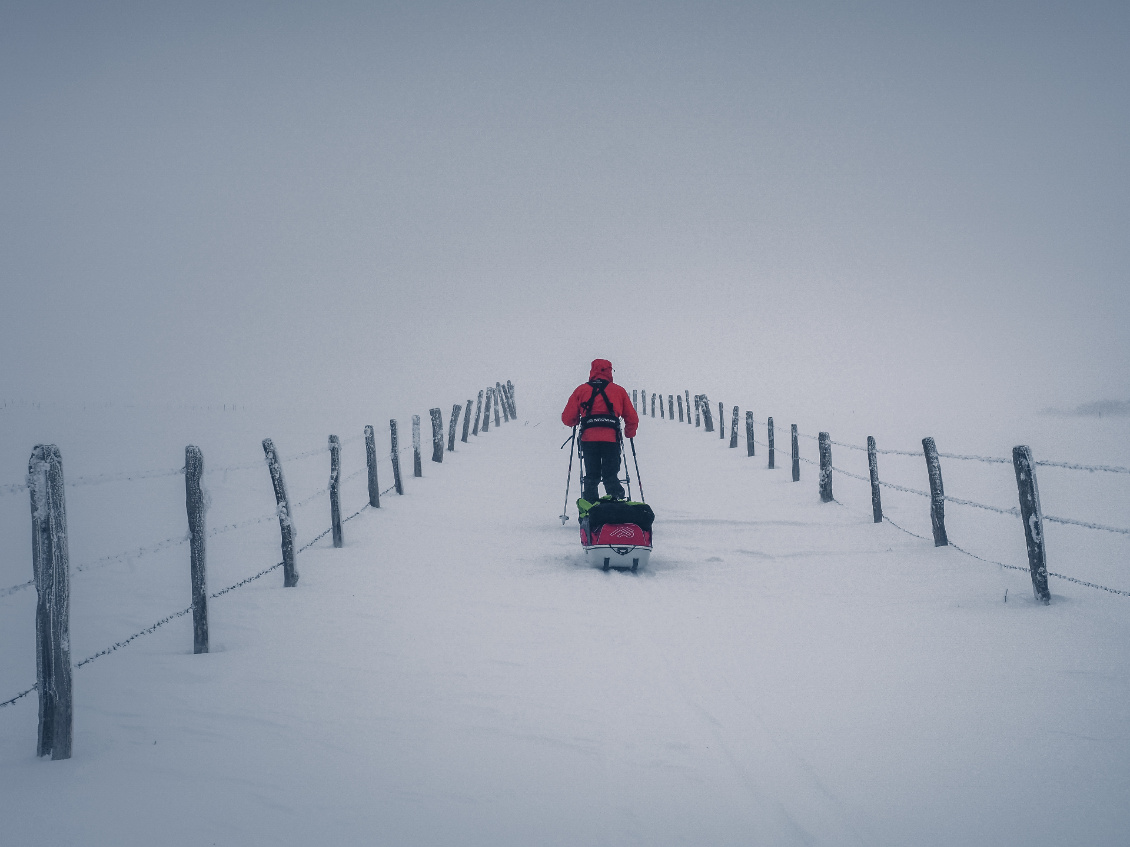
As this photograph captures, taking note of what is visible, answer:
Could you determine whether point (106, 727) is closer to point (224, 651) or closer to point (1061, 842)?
point (224, 651)

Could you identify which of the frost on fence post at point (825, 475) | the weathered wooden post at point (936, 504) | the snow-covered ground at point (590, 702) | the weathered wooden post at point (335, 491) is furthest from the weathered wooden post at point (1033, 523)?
the weathered wooden post at point (335, 491)

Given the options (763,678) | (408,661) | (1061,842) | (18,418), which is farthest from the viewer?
(18,418)

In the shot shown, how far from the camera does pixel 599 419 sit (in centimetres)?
892

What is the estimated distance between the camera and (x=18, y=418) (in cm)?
2950

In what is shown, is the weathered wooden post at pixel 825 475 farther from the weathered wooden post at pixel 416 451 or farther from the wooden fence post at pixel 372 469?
the weathered wooden post at pixel 416 451

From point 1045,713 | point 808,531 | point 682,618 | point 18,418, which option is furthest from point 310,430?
point 1045,713

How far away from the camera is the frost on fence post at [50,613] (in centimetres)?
379

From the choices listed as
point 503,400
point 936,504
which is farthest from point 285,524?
point 503,400

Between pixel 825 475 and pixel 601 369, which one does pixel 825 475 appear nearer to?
pixel 825 475

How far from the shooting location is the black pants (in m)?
9.03

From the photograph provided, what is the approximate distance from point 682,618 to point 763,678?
1.43m

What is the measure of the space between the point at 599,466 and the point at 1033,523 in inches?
175

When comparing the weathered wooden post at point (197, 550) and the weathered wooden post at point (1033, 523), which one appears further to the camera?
the weathered wooden post at point (1033, 523)

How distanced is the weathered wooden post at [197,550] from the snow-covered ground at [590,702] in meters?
0.23
